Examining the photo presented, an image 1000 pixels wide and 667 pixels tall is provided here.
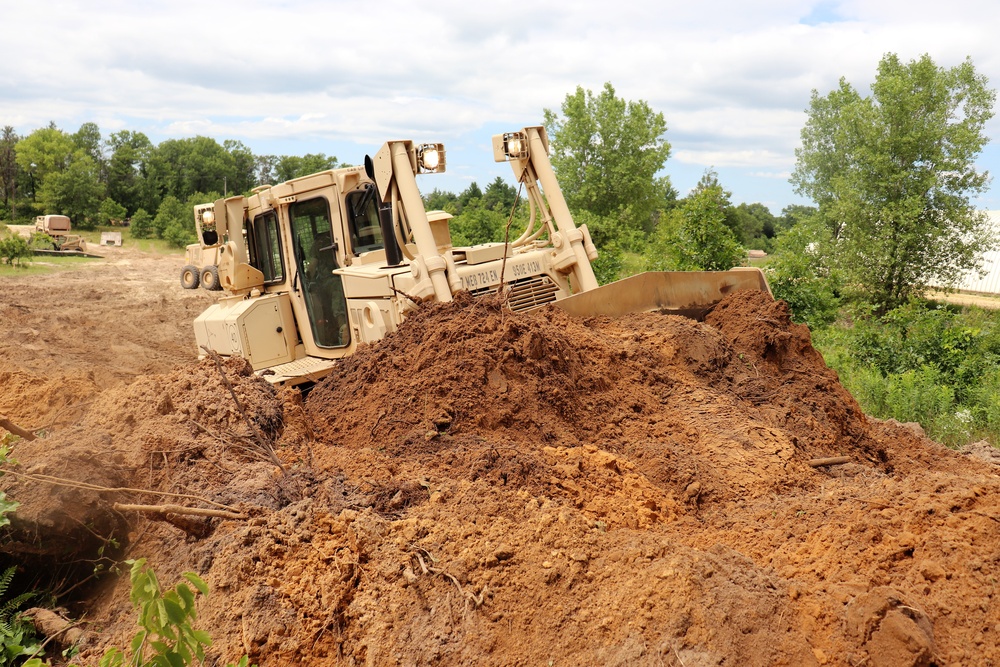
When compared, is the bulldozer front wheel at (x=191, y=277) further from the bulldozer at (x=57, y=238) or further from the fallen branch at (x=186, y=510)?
the bulldozer at (x=57, y=238)

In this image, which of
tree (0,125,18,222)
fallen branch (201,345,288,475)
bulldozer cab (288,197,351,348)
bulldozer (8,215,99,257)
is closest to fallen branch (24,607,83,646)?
fallen branch (201,345,288,475)

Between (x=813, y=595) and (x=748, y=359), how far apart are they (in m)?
3.54

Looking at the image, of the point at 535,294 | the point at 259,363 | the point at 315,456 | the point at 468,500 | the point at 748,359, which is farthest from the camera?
the point at 259,363

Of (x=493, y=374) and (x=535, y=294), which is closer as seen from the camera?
(x=493, y=374)

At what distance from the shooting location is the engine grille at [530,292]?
23.8 ft

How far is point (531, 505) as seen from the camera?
4.15m

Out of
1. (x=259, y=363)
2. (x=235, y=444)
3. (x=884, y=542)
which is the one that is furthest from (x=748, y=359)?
(x=259, y=363)

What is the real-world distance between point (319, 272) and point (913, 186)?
833 inches

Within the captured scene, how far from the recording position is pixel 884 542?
3.47 meters

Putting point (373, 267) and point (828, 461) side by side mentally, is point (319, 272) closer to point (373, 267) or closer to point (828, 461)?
point (373, 267)

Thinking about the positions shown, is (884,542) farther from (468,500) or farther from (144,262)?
(144,262)

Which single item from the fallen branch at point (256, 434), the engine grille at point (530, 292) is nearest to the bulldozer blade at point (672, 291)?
the engine grille at point (530, 292)

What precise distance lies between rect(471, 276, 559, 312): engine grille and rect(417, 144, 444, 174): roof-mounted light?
117 centimetres

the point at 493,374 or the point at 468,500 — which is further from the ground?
the point at 493,374
